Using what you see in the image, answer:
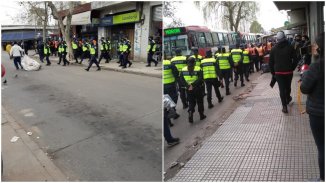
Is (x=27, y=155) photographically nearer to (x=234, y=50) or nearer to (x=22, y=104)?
(x=22, y=104)

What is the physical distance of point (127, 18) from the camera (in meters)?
20.2

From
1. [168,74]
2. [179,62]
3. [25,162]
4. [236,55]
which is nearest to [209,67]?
[179,62]

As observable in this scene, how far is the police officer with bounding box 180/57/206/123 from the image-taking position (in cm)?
593

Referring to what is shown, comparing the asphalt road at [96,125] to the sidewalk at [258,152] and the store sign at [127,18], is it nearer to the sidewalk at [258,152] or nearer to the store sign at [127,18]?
the sidewalk at [258,152]

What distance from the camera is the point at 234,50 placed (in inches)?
401

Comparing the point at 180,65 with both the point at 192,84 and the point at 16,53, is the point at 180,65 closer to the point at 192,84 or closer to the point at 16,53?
the point at 192,84

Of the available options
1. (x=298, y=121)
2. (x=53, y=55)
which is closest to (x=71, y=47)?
(x=53, y=55)

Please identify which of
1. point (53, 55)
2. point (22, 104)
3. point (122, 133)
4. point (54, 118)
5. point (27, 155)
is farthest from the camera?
point (53, 55)

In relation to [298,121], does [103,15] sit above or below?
above

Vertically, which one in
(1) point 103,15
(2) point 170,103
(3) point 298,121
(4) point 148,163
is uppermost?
(1) point 103,15

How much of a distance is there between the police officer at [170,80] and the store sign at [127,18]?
45.2 feet

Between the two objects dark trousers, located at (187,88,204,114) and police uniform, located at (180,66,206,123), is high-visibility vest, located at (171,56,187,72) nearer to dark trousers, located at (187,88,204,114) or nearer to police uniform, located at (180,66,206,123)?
police uniform, located at (180,66,206,123)

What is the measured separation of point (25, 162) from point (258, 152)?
2.90m

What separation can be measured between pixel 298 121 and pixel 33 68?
13.5m
